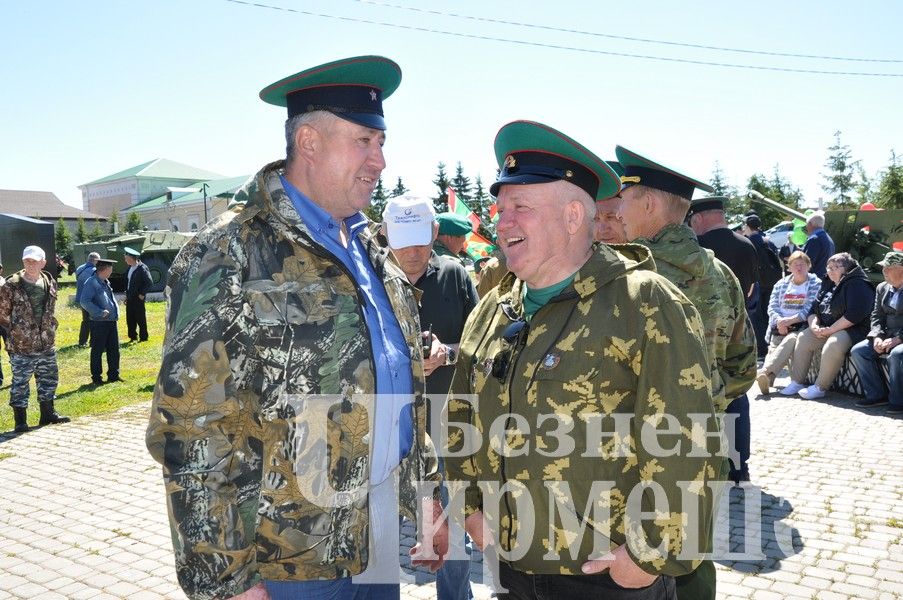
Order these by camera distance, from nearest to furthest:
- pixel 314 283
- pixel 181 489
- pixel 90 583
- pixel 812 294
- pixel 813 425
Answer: pixel 181 489 → pixel 314 283 → pixel 90 583 → pixel 813 425 → pixel 812 294

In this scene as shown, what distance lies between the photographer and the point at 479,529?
249cm

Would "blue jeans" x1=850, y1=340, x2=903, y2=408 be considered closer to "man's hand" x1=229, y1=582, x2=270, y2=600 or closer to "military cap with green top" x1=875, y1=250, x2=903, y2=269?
"military cap with green top" x1=875, y1=250, x2=903, y2=269

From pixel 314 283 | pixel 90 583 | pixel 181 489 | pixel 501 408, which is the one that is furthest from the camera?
pixel 90 583

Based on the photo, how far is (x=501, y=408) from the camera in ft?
7.60

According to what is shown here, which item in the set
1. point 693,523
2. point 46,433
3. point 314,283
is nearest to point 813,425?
point 693,523

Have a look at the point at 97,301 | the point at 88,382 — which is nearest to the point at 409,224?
the point at 97,301

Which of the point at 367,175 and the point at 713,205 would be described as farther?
the point at 713,205

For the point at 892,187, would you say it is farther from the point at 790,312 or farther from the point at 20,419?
the point at 20,419

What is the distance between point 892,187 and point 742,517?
111 feet

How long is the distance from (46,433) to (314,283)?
870cm

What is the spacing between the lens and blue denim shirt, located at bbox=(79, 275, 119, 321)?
12.1m

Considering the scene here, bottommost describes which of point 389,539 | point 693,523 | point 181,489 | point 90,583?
point 90,583

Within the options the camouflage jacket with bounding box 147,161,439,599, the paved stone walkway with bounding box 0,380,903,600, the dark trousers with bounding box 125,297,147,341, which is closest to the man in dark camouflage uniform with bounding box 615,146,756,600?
the paved stone walkway with bounding box 0,380,903,600

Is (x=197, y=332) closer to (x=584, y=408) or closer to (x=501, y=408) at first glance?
(x=501, y=408)
